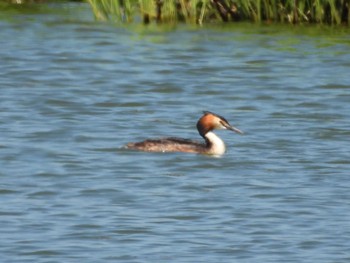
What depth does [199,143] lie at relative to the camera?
47.6 feet

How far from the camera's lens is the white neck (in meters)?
14.2

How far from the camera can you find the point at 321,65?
19953mm

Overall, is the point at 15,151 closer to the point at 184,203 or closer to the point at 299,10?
the point at 184,203

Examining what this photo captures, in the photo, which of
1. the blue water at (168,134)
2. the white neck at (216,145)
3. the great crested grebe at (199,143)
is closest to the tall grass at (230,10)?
the blue water at (168,134)

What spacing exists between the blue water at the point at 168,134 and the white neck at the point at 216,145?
13 cm

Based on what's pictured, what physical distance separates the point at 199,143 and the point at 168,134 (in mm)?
948

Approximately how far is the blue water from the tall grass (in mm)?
226

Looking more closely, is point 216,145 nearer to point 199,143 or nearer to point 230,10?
point 199,143

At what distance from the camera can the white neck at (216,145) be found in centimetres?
1420

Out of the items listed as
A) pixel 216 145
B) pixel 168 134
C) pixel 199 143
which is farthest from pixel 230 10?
pixel 216 145

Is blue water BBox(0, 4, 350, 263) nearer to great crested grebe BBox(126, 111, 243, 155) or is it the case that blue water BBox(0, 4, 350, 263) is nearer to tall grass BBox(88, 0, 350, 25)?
great crested grebe BBox(126, 111, 243, 155)

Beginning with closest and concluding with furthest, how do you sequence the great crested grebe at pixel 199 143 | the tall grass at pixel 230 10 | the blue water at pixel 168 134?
the blue water at pixel 168 134, the great crested grebe at pixel 199 143, the tall grass at pixel 230 10

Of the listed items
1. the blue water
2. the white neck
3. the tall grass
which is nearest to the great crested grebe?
the white neck

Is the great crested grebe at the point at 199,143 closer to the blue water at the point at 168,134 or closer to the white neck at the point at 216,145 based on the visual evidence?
the white neck at the point at 216,145
